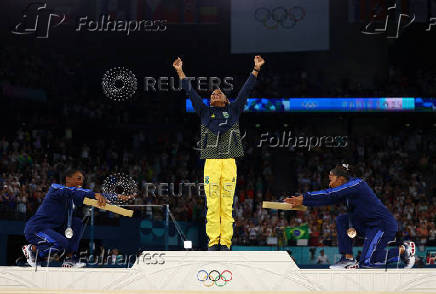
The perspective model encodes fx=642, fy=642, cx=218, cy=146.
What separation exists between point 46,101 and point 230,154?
2051cm

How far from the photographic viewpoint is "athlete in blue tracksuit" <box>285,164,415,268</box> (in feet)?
25.8

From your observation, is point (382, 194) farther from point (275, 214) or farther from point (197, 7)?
point (197, 7)

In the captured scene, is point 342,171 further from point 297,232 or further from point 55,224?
point 297,232

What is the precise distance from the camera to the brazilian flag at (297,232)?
1916 centimetres

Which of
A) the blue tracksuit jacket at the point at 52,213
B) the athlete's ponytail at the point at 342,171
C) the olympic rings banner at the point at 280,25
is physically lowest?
the blue tracksuit jacket at the point at 52,213

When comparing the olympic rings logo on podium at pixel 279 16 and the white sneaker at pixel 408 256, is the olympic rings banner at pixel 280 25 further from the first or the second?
the white sneaker at pixel 408 256

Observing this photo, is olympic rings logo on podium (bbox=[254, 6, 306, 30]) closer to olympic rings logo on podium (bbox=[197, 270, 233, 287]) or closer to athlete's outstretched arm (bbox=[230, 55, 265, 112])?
athlete's outstretched arm (bbox=[230, 55, 265, 112])

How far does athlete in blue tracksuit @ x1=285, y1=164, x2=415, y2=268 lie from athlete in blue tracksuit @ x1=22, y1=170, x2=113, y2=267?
314cm

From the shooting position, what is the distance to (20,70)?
2700 centimetres

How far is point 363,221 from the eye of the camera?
8.27 metres

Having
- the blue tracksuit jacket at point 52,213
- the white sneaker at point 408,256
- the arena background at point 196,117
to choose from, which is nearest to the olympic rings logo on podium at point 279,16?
the arena background at point 196,117

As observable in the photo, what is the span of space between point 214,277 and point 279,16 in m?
20.6

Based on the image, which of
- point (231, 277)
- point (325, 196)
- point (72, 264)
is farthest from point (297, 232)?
point (231, 277)

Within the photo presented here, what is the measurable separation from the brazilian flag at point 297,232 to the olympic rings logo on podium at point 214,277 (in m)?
12.8
